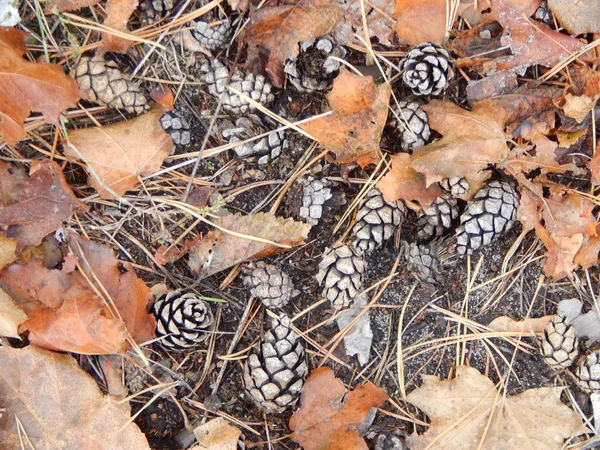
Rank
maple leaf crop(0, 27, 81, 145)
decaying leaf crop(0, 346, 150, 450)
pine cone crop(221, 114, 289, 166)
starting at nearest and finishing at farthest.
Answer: maple leaf crop(0, 27, 81, 145)
decaying leaf crop(0, 346, 150, 450)
pine cone crop(221, 114, 289, 166)

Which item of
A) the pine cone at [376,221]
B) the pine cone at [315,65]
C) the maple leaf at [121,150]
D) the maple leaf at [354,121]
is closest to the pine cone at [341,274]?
the pine cone at [376,221]

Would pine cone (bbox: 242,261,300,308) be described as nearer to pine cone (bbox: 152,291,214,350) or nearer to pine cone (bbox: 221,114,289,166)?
pine cone (bbox: 152,291,214,350)

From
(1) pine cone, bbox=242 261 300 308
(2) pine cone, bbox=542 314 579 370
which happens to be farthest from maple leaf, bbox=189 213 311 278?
(2) pine cone, bbox=542 314 579 370

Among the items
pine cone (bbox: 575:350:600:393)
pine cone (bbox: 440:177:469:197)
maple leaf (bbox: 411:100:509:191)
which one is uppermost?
maple leaf (bbox: 411:100:509:191)

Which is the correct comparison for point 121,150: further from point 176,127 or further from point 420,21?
point 420,21

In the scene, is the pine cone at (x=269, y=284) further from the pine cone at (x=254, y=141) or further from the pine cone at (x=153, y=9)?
the pine cone at (x=153, y=9)

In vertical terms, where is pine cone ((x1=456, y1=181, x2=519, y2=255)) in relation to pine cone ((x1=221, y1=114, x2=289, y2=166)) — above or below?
below
